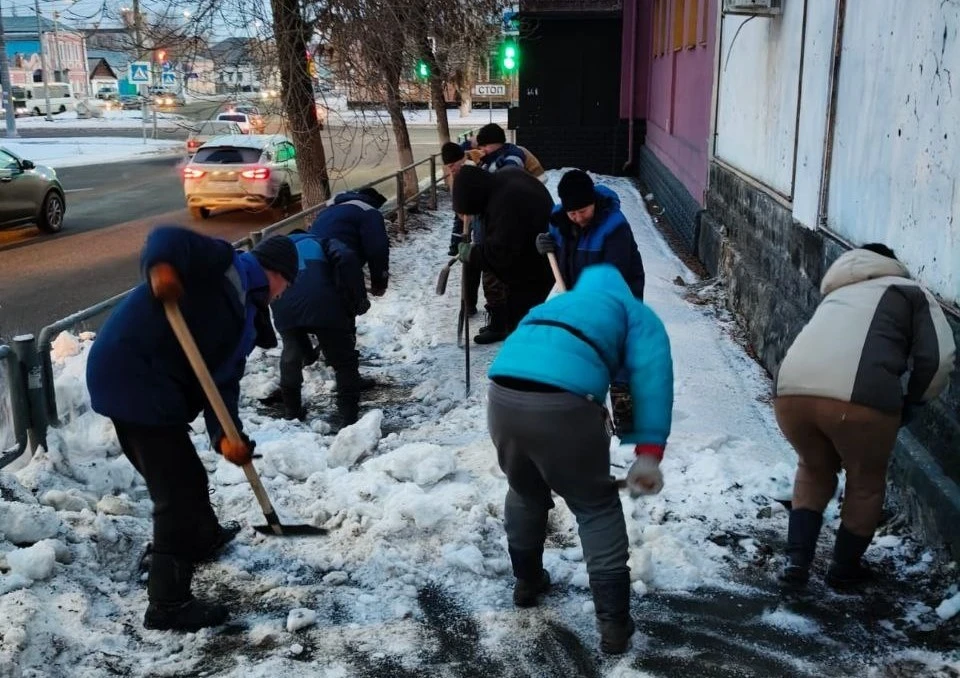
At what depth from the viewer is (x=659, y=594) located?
403 centimetres

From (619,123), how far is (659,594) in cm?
2053

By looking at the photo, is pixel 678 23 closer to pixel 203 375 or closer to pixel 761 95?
pixel 761 95

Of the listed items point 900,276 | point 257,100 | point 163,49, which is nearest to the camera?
point 900,276

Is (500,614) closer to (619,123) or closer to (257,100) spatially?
(257,100)

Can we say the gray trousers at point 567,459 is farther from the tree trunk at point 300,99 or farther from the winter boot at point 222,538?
the tree trunk at point 300,99

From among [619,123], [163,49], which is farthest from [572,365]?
[619,123]

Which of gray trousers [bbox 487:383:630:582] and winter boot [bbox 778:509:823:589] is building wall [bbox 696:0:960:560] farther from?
gray trousers [bbox 487:383:630:582]

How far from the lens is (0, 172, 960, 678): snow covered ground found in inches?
140

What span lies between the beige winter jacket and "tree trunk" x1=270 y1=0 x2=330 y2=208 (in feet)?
28.0

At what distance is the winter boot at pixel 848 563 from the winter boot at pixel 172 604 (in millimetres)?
2499

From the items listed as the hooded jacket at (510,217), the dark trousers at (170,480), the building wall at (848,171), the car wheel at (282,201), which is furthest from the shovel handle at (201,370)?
the car wheel at (282,201)

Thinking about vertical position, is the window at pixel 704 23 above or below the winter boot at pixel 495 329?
above

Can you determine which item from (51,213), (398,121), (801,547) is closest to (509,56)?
(398,121)

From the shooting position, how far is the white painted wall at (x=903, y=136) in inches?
169
